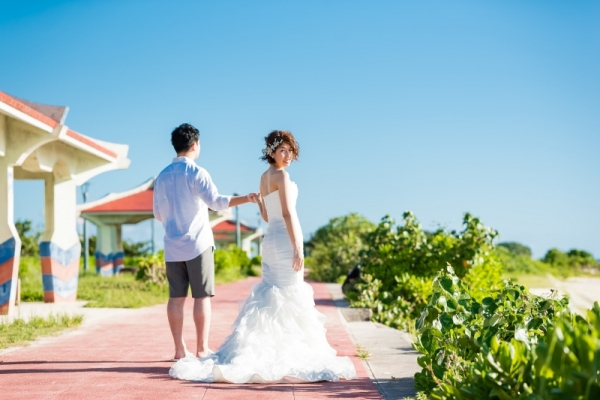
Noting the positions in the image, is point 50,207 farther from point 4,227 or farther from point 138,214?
point 138,214

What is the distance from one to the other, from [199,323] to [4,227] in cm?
649

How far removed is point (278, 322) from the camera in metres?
5.95

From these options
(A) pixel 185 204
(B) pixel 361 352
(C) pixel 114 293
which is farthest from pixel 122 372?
(C) pixel 114 293

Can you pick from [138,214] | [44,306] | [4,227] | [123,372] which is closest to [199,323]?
[123,372]

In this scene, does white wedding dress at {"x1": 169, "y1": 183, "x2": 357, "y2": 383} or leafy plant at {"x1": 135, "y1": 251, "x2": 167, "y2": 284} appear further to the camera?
leafy plant at {"x1": 135, "y1": 251, "x2": 167, "y2": 284}

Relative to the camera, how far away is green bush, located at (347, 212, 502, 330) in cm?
1162

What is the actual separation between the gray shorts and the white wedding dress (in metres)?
0.39

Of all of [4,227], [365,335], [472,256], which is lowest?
[365,335]

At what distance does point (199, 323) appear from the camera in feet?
20.7

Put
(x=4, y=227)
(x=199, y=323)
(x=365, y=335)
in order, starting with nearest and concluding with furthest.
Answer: (x=199, y=323), (x=365, y=335), (x=4, y=227)

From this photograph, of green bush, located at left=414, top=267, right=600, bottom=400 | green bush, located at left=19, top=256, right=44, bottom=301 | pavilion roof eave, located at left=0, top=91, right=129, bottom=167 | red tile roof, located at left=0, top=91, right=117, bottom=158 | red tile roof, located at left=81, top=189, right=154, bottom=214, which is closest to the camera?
green bush, located at left=414, top=267, right=600, bottom=400

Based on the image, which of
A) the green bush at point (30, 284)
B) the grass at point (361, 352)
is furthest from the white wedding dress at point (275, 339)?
the green bush at point (30, 284)

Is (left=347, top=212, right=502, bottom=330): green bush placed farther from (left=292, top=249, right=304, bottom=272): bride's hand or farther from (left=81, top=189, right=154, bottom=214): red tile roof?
(left=81, top=189, right=154, bottom=214): red tile roof

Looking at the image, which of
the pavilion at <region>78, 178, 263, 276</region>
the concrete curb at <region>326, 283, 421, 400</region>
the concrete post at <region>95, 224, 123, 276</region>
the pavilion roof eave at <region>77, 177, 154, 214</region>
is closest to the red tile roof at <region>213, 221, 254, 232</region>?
the pavilion roof eave at <region>77, 177, 154, 214</region>
